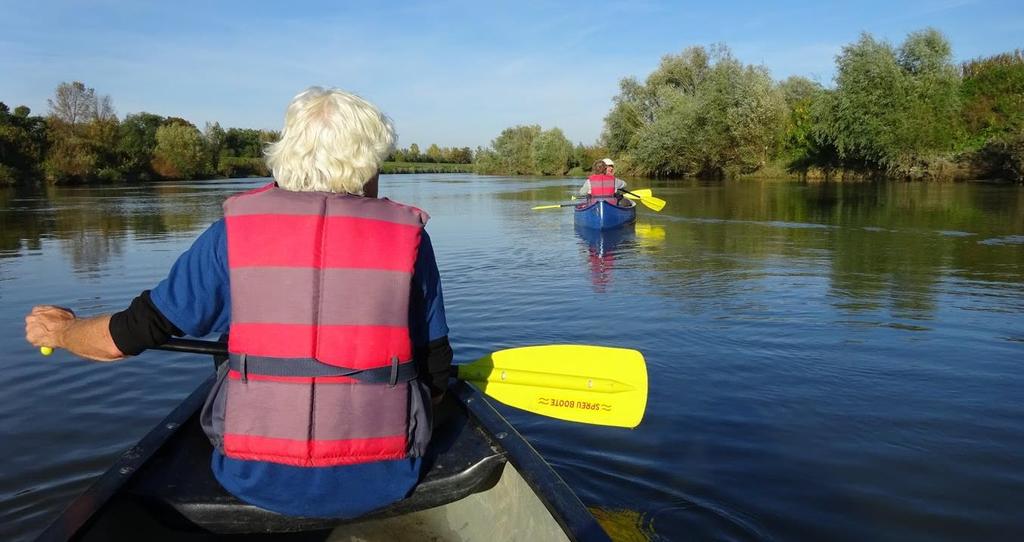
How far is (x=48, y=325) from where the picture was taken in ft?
7.40

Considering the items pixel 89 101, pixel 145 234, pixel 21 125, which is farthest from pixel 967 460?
pixel 89 101

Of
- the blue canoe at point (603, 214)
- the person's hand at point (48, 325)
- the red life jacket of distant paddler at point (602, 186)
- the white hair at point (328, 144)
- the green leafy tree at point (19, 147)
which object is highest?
the green leafy tree at point (19, 147)

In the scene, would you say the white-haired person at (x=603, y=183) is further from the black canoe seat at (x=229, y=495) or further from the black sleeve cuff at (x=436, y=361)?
the black sleeve cuff at (x=436, y=361)

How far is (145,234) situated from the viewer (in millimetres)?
15109

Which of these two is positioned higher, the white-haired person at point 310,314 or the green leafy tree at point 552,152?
the green leafy tree at point 552,152

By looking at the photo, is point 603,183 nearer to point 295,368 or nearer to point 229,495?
point 229,495

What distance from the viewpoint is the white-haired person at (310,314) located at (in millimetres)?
1970

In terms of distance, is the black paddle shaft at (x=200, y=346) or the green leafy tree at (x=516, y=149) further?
the green leafy tree at (x=516, y=149)

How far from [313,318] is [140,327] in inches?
20.6

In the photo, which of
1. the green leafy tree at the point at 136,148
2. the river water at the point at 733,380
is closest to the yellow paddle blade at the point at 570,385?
the river water at the point at 733,380

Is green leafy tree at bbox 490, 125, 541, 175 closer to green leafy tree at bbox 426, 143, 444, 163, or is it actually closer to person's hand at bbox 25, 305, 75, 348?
green leafy tree at bbox 426, 143, 444, 163

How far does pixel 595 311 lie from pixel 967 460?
13.3 feet

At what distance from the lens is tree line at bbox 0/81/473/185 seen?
42906 millimetres

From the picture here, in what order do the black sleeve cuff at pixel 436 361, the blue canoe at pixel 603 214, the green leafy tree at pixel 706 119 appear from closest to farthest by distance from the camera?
1. the black sleeve cuff at pixel 436 361
2. the blue canoe at pixel 603 214
3. the green leafy tree at pixel 706 119
